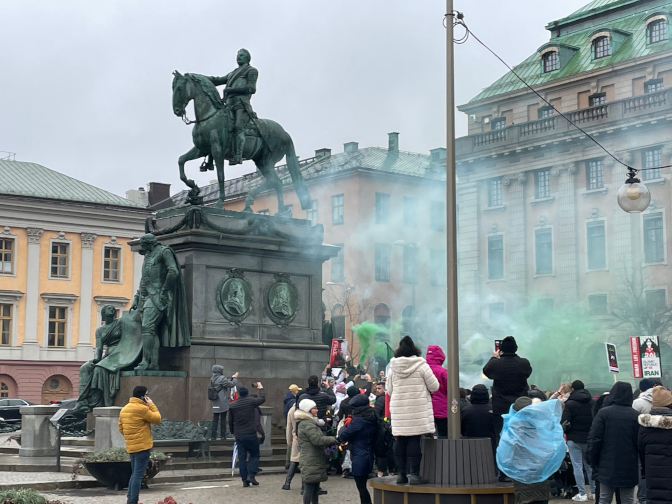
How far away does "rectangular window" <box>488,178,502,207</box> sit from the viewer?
6153 centimetres

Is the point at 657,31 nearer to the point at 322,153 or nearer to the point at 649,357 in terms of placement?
the point at 322,153

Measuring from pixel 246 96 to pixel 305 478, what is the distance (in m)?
12.0

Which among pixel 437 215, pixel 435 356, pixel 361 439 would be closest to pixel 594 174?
pixel 437 215

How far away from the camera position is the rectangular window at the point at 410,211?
6147 cm

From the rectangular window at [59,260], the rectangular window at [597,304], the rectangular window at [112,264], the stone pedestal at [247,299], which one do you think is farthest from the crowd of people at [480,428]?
the rectangular window at [112,264]

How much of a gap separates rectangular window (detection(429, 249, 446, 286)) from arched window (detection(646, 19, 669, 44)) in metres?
15.8

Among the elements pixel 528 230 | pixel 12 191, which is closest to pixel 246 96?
pixel 528 230

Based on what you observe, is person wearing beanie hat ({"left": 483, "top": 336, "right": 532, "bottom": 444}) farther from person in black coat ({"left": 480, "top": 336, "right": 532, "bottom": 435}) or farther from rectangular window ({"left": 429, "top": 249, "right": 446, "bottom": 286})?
rectangular window ({"left": 429, "top": 249, "right": 446, "bottom": 286})

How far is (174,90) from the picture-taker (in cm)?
2380

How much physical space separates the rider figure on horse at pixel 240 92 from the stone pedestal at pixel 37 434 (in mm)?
7091

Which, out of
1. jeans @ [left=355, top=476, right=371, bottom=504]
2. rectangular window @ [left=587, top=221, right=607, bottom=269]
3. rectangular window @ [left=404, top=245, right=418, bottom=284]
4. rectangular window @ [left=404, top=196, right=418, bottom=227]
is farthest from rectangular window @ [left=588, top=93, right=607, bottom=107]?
jeans @ [left=355, top=476, right=371, bottom=504]

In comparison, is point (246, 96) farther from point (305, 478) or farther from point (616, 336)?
point (616, 336)

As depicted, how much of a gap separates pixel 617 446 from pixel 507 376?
1.95 m

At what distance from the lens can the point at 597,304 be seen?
54719 mm
